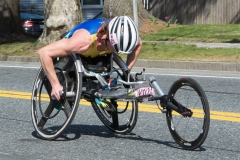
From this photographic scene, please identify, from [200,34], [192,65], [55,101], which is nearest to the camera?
[55,101]

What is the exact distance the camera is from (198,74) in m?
13.3

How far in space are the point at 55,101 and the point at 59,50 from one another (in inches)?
24.0

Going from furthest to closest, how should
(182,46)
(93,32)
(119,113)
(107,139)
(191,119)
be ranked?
1. (182,46)
2. (119,113)
3. (107,139)
4. (191,119)
5. (93,32)

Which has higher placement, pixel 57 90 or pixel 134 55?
pixel 134 55

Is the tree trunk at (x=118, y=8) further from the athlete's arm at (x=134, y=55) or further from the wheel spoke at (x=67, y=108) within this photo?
the wheel spoke at (x=67, y=108)

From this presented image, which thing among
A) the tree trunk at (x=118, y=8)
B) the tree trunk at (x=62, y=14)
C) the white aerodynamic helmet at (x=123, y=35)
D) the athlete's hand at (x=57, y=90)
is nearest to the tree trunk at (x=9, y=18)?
the tree trunk at (x=118, y=8)

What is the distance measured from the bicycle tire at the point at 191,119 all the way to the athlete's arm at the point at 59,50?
38.5 inches

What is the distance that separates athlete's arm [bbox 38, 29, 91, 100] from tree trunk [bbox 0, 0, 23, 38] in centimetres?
1540

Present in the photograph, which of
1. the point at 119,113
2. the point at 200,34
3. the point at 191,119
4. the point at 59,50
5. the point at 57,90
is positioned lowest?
the point at 200,34

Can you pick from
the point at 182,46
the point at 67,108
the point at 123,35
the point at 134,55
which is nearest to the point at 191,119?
the point at 134,55

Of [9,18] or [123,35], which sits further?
[9,18]

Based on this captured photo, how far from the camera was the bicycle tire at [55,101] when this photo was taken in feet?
21.2

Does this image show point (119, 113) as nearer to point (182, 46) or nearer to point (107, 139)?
point (107, 139)

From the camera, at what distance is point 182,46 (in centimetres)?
1688
